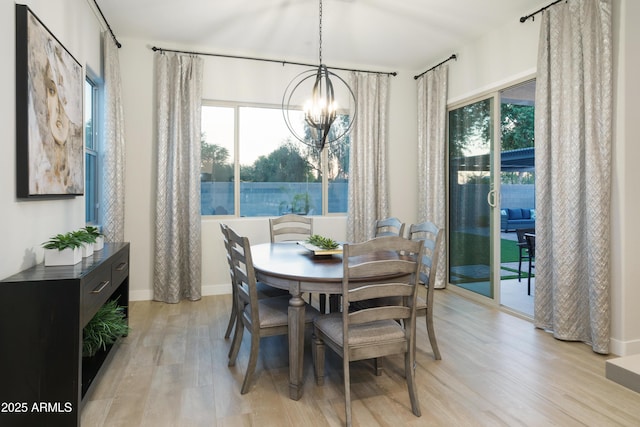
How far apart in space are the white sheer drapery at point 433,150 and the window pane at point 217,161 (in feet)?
7.83

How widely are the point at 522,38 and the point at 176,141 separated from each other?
3.54m

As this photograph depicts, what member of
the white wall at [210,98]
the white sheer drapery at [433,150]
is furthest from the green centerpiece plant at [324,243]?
the white sheer drapery at [433,150]

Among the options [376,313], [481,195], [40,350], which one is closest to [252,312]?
[376,313]

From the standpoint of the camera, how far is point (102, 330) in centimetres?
254

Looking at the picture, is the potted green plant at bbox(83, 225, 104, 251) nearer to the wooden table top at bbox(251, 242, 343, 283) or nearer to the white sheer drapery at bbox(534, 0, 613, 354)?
→ the wooden table top at bbox(251, 242, 343, 283)

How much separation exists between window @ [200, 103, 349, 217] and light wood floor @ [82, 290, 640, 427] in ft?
→ 6.01

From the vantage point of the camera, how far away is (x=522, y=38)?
3.59 m

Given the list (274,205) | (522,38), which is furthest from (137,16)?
(522,38)

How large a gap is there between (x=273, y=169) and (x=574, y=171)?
309 centimetres

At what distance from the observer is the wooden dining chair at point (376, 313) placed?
6.37ft

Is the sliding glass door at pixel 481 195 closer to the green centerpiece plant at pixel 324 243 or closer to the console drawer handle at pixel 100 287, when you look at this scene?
the green centerpiece plant at pixel 324 243

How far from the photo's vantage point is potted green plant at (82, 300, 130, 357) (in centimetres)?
241

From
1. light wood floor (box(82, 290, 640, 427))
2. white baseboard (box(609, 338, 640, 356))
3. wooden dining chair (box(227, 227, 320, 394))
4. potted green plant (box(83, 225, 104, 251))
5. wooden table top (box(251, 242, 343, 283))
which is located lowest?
light wood floor (box(82, 290, 640, 427))

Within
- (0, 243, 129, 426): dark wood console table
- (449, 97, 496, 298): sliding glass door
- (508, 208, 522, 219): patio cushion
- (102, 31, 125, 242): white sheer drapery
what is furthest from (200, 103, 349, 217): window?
(508, 208, 522, 219): patio cushion
